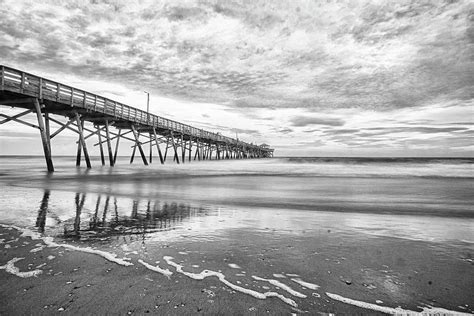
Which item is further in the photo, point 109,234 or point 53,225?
point 53,225

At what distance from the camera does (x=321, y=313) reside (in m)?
1.71

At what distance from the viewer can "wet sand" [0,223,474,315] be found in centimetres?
177

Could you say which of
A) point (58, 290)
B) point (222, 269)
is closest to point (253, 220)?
point (222, 269)

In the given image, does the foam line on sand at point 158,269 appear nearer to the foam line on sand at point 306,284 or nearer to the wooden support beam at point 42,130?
the foam line on sand at point 306,284

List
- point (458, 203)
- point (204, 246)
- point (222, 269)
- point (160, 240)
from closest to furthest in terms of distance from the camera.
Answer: point (222, 269), point (204, 246), point (160, 240), point (458, 203)

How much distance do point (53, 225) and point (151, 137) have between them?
96.8ft

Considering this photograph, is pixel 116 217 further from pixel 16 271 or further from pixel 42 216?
pixel 16 271

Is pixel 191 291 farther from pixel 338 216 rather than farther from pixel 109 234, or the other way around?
pixel 338 216

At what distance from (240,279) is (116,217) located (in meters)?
3.17

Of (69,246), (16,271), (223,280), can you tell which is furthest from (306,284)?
(69,246)

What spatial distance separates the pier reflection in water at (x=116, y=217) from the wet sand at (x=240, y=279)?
0.66 metres

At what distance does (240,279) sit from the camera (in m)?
2.18

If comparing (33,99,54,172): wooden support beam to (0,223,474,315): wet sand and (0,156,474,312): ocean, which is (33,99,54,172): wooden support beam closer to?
(0,156,474,312): ocean

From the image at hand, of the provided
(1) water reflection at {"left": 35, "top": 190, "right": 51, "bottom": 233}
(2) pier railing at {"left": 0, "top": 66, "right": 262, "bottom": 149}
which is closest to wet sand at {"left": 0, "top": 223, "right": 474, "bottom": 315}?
(1) water reflection at {"left": 35, "top": 190, "right": 51, "bottom": 233}
